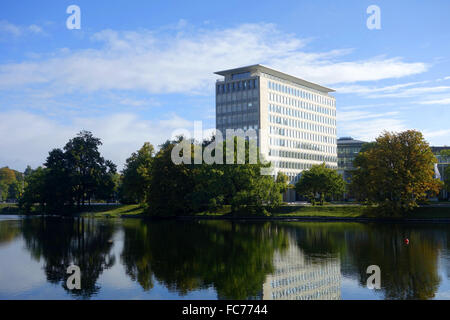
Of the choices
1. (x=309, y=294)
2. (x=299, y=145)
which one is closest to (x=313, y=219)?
(x=309, y=294)

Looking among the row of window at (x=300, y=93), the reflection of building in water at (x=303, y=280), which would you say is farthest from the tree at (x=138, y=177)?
the reflection of building in water at (x=303, y=280)

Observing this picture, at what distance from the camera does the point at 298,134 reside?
174375 mm

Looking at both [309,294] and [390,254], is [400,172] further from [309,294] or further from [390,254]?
[309,294]

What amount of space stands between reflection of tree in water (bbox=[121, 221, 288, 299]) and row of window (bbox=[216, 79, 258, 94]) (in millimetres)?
108105

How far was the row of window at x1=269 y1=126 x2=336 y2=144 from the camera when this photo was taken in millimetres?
164750

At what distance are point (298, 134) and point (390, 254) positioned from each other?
13595 centimetres

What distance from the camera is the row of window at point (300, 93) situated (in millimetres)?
166125

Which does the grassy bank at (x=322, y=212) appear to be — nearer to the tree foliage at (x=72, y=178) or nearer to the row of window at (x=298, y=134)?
the tree foliage at (x=72, y=178)

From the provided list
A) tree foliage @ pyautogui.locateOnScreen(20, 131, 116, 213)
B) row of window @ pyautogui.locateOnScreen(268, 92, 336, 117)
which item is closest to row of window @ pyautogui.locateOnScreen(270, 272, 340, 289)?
tree foliage @ pyautogui.locateOnScreen(20, 131, 116, 213)

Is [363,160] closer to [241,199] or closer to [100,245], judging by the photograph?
[241,199]

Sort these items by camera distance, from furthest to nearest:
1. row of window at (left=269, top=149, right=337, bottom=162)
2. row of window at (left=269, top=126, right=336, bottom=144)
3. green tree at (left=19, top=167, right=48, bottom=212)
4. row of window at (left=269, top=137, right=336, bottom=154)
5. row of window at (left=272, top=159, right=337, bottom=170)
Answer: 1. row of window at (left=269, top=126, right=336, bottom=144)
2. row of window at (left=272, top=159, right=337, bottom=170)
3. row of window at (left=269, top=137, right=336, bottom=154)
4. row of window at (left=269, top=149, right=337, bottom=162)
5. green tree at (left=19, top=167, right=48, bottom=212)

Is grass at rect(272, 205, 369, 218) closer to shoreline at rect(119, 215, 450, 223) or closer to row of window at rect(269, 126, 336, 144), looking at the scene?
shoreline at rect(119, 215, 450, 223)
